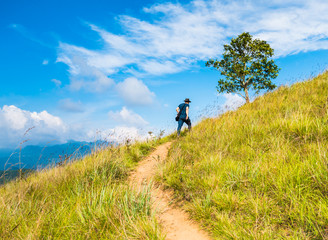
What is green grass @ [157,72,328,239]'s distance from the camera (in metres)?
2.09

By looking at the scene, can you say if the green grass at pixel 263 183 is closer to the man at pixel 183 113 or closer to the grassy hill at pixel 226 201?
the grassy hill at pixel 226 201

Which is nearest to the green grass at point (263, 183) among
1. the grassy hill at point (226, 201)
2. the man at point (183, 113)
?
the grassy hill at point (226, 201)

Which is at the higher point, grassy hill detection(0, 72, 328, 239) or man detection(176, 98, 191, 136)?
man detection(176, 98, 191, 136)

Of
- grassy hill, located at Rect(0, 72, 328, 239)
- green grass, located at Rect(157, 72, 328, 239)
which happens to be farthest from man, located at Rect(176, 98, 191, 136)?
grassy hill, located at Rect(0, 72, 328, 239)

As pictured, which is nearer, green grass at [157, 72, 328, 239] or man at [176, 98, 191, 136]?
green grass at [157, 72, 328, 239]

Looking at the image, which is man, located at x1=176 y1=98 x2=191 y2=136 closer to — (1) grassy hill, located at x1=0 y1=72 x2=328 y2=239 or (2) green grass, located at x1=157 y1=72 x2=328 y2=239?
(2) green grass, located at x1=157 y1=72 x2=328 y2=239

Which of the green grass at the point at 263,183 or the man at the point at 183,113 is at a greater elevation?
the man at the point at 183,113

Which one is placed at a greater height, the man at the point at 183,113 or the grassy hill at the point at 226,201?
the man at the point at 183,113

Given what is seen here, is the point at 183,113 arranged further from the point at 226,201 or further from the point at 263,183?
the point at 226,201

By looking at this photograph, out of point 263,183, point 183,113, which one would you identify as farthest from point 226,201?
point 183,113

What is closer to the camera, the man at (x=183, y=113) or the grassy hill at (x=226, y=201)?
the grassy hill at (x=226, y=201)

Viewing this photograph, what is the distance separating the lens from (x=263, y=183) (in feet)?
8.80

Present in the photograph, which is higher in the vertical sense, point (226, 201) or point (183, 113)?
point (183, 113)

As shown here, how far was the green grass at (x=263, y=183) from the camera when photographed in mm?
2094
